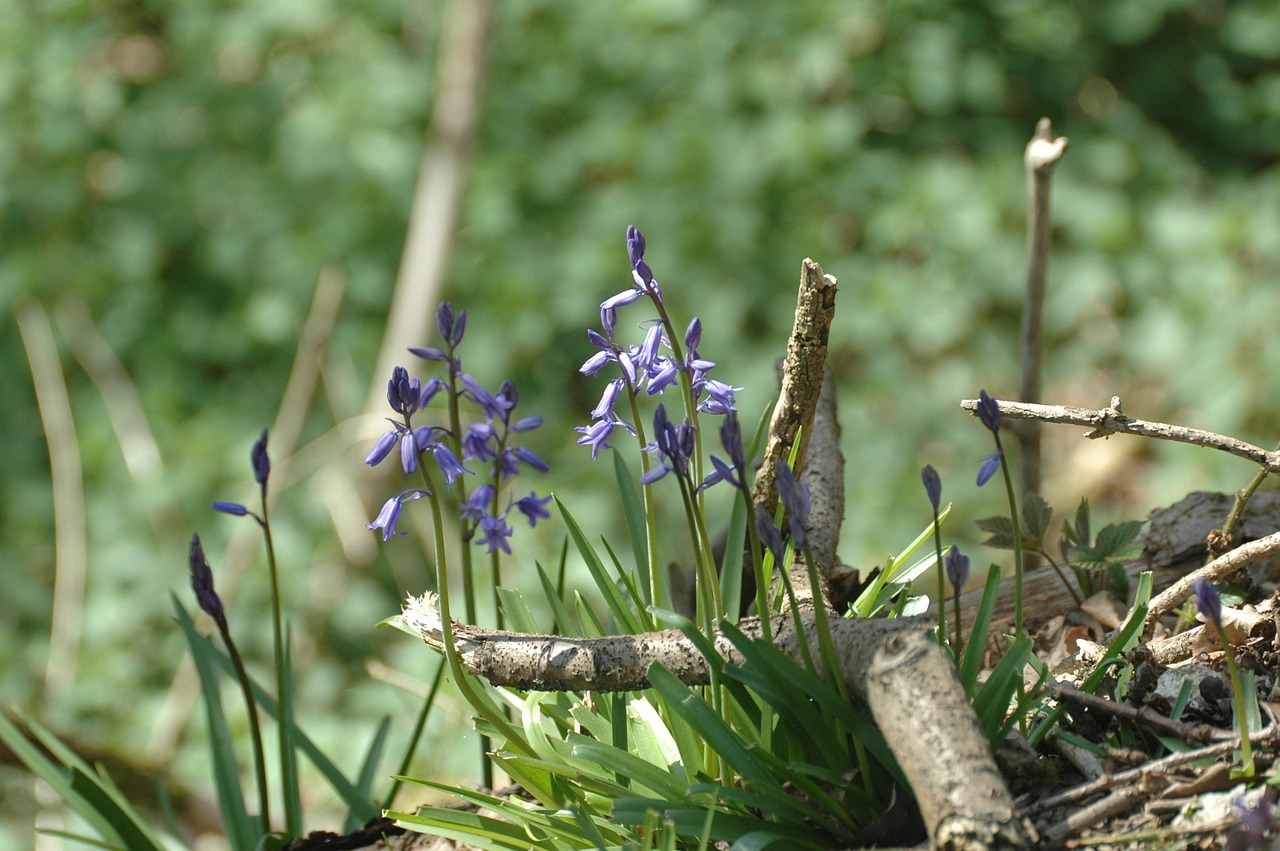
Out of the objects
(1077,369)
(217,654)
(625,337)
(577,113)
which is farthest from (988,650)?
(577,113)

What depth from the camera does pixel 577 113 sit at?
18.4ft

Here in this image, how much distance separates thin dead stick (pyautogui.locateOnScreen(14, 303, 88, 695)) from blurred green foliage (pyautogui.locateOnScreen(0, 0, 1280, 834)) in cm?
7

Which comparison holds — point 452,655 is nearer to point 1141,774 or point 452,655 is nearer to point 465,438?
point 465,438

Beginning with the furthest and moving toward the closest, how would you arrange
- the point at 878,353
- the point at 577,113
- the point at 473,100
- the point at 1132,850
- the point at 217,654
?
the point at 577,113, the point at 878,353, the point at 473,100, the point at 217,654, the point at 1132,850

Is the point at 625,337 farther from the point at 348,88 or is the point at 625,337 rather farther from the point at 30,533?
the point at 30,533

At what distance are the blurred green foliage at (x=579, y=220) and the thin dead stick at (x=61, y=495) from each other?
0.07 metres

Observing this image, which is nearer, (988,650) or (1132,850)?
(1132,850)

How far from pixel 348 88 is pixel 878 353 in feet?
9.22

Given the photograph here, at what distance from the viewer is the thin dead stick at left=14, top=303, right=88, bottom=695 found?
4.80 metres

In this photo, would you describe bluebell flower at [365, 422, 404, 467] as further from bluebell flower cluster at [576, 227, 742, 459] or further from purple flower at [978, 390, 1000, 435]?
purple flower at [978, 390, 1000, 435]

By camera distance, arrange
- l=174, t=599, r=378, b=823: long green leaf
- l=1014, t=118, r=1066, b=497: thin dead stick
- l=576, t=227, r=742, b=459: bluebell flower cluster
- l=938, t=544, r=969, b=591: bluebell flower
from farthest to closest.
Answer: l=1014, t=118, r=1066, b=497: thin dead stick → l=174, t=599, r=378, b=823: long green leaf → l=576, t=227, r=742, b=459: bluebell flower cluster → l=938, t=544, r=969, b=591: bluebell flower

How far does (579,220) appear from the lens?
Result: 5340 millimetres

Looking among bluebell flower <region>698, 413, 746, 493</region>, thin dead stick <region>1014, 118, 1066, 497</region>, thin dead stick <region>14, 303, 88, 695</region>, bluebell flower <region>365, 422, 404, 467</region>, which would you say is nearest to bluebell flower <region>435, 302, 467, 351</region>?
bluebell flower <region>365, 422, 404, 467</region>

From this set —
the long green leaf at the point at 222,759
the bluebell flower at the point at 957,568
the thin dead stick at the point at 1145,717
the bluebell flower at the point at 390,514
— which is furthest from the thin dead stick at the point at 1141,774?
the long green leaf at the point at 222,759
